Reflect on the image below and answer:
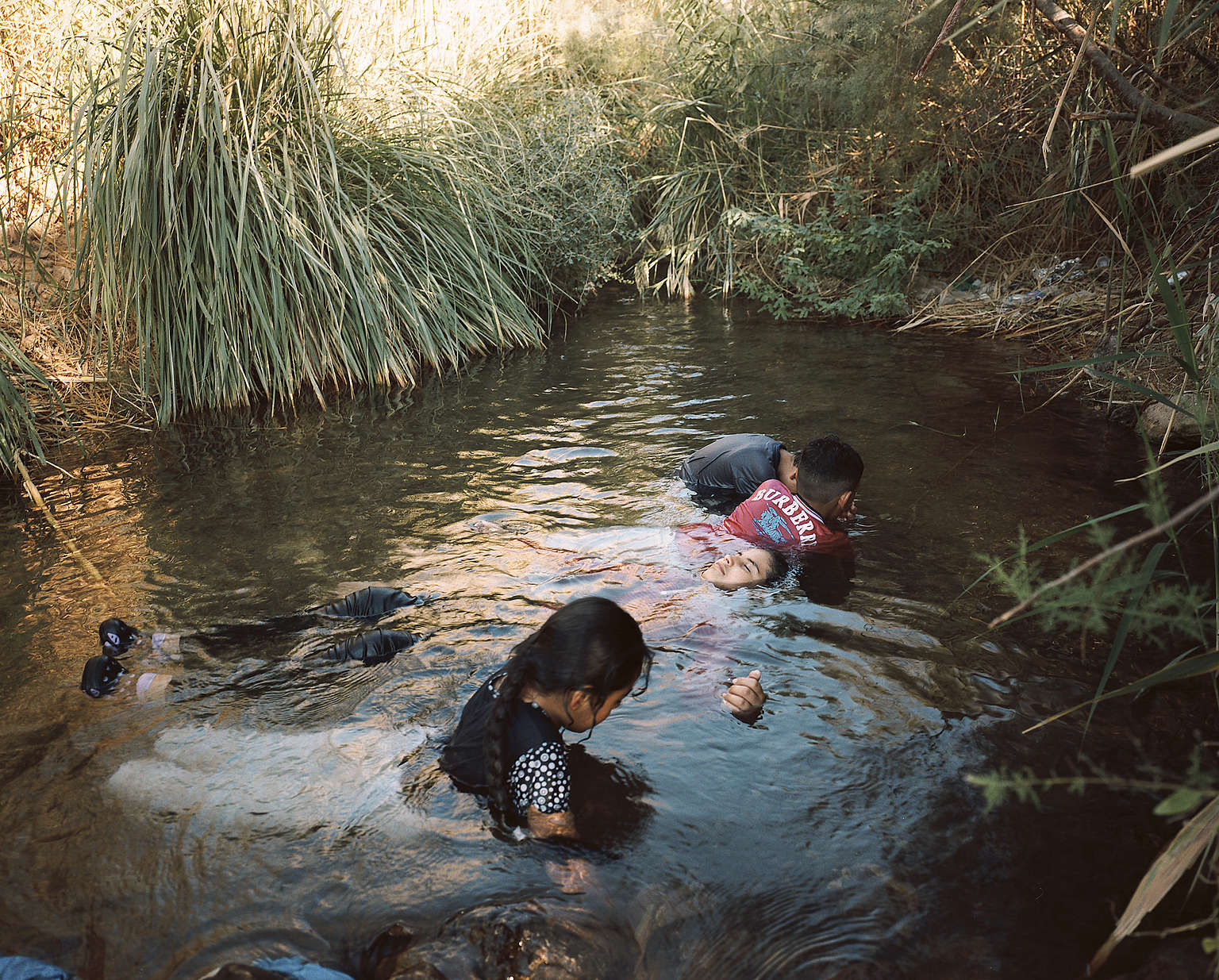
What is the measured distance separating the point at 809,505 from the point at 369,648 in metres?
2.26

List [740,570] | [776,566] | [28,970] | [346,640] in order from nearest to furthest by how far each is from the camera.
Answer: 1. [28,970]
2. [346,640]
3. [740,570]
4. [776,566]

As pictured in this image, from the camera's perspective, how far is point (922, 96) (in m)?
8.04

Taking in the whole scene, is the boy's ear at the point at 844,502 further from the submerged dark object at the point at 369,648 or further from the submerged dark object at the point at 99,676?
the submerged dark object at the point at 99,676

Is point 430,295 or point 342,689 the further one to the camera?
point 430,295

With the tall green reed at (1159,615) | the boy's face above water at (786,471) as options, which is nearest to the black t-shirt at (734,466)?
the boy's face above water at (786,471)

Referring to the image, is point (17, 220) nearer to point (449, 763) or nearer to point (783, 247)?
point (449, 763)

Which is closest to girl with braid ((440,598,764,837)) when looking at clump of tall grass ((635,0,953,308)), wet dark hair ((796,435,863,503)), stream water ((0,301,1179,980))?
stream water ((0,301,1179,980))

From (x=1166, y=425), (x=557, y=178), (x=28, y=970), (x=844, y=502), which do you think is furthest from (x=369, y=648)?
(x=557, y=178)

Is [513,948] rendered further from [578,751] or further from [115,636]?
[115,636]

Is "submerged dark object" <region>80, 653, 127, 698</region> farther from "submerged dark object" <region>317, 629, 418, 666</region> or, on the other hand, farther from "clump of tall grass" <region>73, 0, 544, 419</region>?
"clump of tall grass" <region>73, 0, 544, 419</region>

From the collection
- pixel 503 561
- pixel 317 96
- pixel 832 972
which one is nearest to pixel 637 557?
pixel 503 561

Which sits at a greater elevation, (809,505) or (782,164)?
(782,164)

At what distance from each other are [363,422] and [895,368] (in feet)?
13.9

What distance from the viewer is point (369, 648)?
12.0ft
